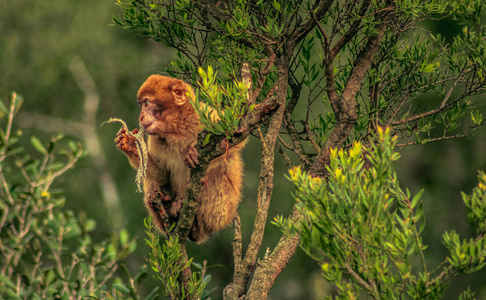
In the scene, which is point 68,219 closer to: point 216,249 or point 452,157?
point 216,249

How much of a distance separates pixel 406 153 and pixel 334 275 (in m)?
11.2

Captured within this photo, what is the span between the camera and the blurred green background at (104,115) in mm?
13250

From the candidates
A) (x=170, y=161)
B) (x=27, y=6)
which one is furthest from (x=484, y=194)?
(x=27, y=6)

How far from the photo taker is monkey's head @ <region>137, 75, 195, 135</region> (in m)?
5.14

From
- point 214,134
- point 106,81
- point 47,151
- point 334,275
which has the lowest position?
point 334,275

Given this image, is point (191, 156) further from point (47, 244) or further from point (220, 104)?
point (47, 244)

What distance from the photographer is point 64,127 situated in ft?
54.2

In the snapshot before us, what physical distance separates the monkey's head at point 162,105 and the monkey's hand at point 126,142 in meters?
0.19

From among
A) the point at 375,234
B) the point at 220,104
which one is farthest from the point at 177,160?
the point at 375,234

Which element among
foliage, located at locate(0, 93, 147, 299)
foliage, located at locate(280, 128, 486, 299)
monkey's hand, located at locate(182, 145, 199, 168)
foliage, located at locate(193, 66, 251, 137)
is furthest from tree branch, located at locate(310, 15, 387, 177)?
foliage, located at locate(0, 93, 147, 299)

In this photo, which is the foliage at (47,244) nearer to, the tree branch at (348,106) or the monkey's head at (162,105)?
the tree branch at (348,106)

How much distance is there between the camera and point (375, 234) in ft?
8.77

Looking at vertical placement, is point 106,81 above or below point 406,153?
above

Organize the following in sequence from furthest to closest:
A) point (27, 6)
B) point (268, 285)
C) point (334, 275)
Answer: point (27, 6), point (268, 285), point (334, 275)
